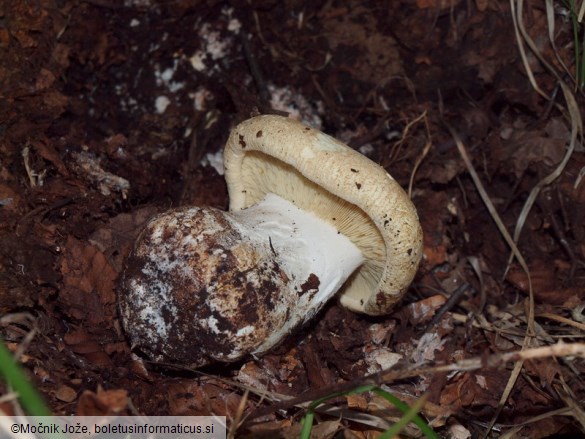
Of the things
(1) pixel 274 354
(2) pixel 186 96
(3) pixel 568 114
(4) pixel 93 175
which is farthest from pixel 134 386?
(3) pixel 568 114

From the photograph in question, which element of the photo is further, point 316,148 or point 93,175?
point 93,175

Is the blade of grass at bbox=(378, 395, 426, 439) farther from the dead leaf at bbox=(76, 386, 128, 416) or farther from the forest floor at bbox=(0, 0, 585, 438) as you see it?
the dead leaf at bbox=(76, 386, 128, 416)

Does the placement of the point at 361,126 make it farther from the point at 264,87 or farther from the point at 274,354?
the point at 274,354

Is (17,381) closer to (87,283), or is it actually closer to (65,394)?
(65,394)

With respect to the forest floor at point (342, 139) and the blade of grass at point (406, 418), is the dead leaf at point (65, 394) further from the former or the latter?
the blade of grass at point (406, 418)

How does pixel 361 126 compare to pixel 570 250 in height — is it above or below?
above

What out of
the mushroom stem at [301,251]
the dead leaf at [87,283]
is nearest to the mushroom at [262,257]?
the mushroom stem at [301,251]

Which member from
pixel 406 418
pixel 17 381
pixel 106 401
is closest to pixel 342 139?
pixel 406 418
